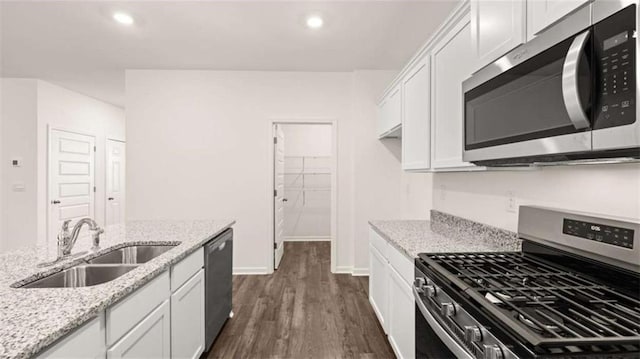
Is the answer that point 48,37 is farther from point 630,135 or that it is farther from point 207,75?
point 630,135

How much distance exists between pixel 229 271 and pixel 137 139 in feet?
8.35

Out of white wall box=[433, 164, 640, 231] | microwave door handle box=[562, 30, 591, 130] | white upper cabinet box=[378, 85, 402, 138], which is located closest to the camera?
microwave door handle box=[562, 30, 591, 130]

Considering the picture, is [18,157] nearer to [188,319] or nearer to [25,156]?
[25,156]

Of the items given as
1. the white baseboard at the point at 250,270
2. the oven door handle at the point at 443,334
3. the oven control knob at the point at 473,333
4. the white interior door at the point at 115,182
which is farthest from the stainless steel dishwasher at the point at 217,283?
the white interior door at the point at 115,182

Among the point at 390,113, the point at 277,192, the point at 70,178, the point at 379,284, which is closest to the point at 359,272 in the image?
the point at 277,192

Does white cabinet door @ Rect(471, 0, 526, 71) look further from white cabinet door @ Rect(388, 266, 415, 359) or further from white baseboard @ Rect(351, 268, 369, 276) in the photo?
white baseboard @ Rect(351, 268, 369, 276)

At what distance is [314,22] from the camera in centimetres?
290

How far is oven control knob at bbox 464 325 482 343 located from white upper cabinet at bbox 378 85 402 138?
7.60 ft

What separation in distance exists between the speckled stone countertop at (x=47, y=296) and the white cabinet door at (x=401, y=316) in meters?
1.28

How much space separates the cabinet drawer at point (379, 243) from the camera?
237cm

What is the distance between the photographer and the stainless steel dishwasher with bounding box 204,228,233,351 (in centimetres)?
229

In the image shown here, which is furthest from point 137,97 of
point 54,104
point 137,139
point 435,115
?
point 435,115

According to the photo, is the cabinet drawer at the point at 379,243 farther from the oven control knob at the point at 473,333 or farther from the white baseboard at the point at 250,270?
the white baseboard at the point at 250,270

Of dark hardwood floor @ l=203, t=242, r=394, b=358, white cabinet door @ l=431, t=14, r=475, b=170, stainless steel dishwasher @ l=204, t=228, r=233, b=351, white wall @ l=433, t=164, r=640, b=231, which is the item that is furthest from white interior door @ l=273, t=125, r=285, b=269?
white cabinet door @ l=431, t=14, r=475, b=170
